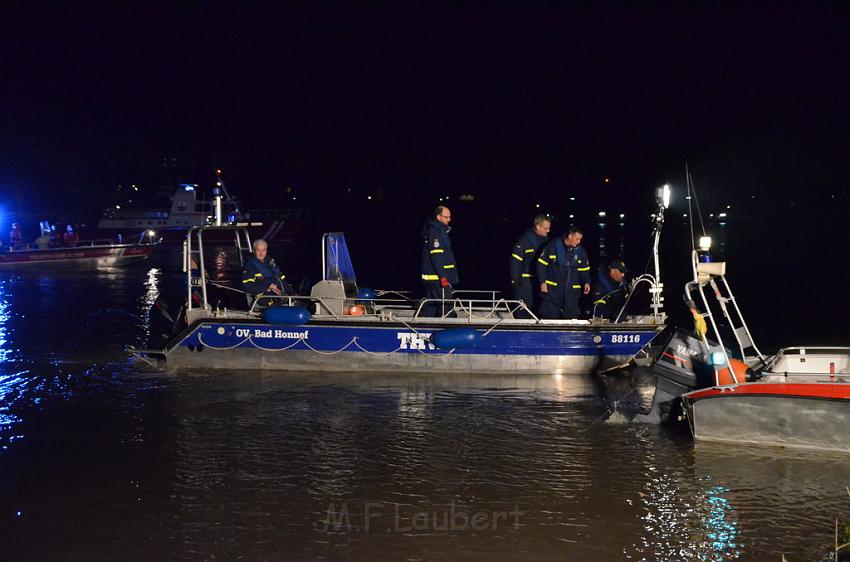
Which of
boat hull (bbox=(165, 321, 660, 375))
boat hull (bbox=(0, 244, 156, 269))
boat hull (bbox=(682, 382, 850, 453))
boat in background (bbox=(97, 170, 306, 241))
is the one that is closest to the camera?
boat hull (bbox=(682, 382, 850, 453))

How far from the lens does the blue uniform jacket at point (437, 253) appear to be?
11.6m

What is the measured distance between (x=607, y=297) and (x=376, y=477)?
5763 millimetres

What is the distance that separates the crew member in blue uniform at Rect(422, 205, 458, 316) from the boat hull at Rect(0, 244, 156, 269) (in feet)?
82.5

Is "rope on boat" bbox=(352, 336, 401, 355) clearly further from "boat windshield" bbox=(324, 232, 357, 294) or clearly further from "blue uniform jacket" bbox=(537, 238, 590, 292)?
"blue uniform jacket" bbox=(537, 238, 590, 292)

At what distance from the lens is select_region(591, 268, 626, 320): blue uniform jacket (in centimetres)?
1206

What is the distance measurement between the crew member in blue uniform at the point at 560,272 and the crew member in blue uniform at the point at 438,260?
135cm

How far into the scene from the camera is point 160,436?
8805 millimetres

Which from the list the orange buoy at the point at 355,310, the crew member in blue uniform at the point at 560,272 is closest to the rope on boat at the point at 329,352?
the orange buoy at the point at 355,310

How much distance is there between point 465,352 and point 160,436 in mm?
4406

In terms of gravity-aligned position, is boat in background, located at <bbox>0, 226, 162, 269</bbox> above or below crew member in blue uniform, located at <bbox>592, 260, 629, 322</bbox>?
above

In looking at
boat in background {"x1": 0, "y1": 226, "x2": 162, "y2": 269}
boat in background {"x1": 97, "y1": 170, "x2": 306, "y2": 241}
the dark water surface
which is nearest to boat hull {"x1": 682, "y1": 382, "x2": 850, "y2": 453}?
the dark water surface

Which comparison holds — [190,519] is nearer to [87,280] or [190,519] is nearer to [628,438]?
[628,438]

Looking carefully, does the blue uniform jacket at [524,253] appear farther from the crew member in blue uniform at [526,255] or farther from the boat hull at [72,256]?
the boat hull at [72,256]

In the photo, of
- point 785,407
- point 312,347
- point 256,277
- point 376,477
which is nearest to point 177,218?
point 256,277
